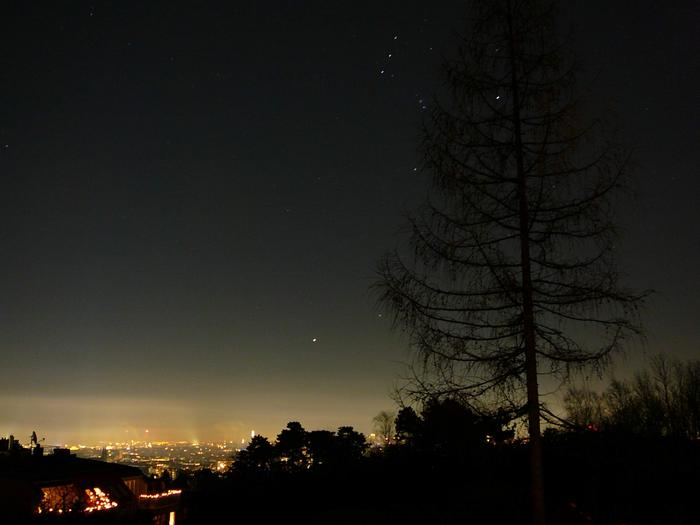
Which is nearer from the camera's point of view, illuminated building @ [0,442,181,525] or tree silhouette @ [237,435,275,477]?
illuminated building @ [0,442,181,525]

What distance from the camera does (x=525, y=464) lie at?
42.0 ft

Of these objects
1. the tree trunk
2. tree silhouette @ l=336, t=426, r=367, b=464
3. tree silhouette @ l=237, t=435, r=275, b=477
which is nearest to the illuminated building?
tree silhouette @ l=336, t=426, r=367, b=464

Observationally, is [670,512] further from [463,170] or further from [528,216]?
[463,170]

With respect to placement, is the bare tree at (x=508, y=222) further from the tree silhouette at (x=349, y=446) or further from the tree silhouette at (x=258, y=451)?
the tree silhouette at (x=258, y=451)

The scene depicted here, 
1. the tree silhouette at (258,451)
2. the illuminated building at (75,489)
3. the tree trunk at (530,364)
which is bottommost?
the illuminated building at (75,489)

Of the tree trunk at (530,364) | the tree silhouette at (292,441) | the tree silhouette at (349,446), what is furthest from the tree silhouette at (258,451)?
the tree trunk at (530,364)

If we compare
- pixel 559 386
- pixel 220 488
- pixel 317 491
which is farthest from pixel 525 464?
pixel 220 488

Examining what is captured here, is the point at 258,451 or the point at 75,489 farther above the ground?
the point at 258,451

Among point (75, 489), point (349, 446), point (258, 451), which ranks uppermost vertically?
point (349, 446)

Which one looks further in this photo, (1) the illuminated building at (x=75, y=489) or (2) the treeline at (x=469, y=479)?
(1) the illuminated building at (x=75, y=489)

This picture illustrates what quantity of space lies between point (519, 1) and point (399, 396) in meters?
5.75

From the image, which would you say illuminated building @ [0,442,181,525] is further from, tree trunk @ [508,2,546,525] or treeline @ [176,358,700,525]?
tree trunk @ [508,2,546,525]

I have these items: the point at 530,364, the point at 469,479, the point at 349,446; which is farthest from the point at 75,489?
the point at 530,364

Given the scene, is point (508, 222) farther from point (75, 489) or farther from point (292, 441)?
point (292, 441)
